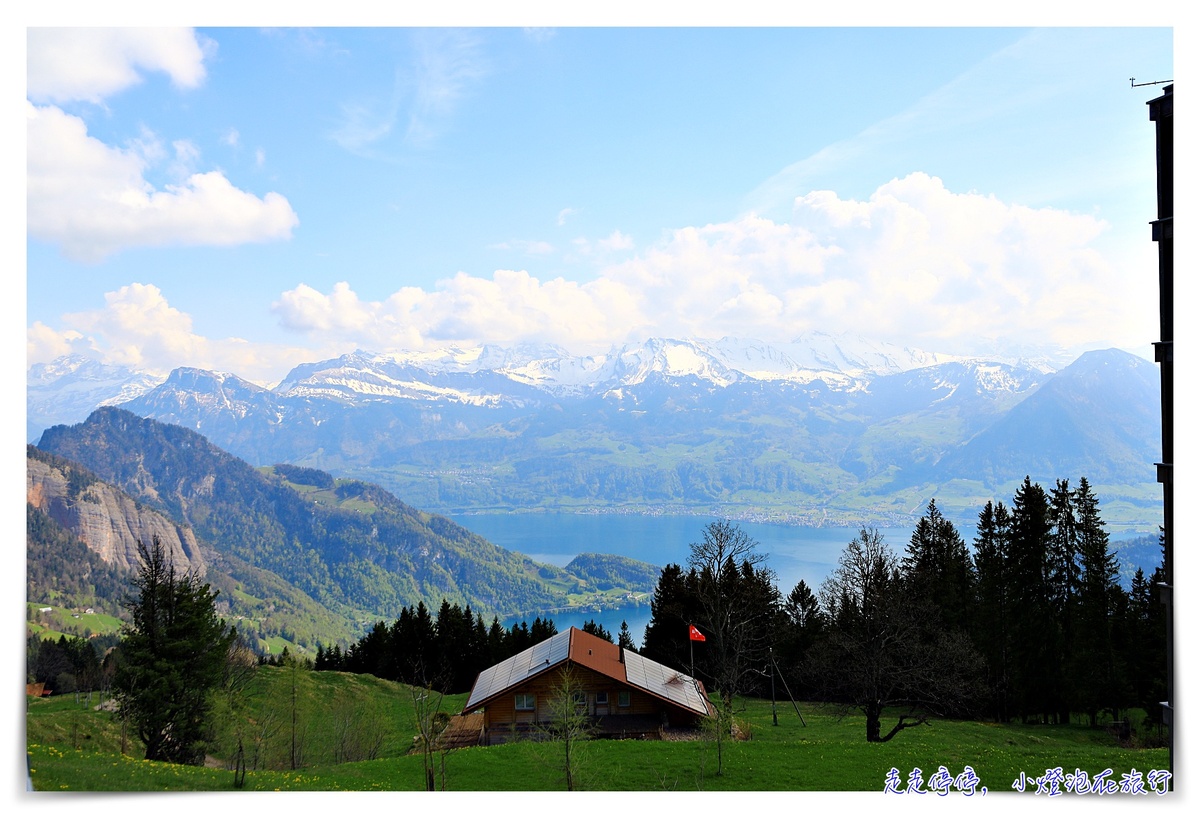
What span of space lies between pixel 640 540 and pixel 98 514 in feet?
237

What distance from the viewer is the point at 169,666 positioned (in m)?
10.3

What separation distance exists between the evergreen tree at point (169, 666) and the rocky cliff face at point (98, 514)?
248ft

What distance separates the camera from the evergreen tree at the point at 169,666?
1018 centimetres

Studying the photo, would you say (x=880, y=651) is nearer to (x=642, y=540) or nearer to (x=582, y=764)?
(x=582, y=764)

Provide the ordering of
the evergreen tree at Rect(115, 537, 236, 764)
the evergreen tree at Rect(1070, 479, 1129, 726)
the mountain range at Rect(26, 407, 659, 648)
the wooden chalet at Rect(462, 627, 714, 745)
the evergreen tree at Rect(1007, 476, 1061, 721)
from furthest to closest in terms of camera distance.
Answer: the mountain range at Rect(26, 407, 659, 648) → the evergreen tree at Rect(1007, 476, 1061, 721) → the evergreen tree at Rect(1070, 479, 1129, 726) → the wooden chalet at Rect(462, 627, 714, 745) → the evergreen tree at Rect(115, 537, 236, 764)

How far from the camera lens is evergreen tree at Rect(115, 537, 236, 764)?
1018cm

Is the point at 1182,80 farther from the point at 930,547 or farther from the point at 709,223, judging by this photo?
the point at 930,547

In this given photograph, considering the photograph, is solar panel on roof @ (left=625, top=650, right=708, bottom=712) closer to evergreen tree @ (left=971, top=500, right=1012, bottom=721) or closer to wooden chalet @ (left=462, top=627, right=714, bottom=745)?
wooden chalet @ (left=462, top=627, right=714, bottom=745)

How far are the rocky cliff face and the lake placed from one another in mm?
40548

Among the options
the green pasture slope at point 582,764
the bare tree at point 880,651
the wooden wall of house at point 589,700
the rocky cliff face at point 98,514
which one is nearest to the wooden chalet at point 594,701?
the wooden wall of house at point 589,700

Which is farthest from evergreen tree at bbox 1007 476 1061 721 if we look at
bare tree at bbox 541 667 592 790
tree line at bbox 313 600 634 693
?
tree line at bbox 313 600 634 693

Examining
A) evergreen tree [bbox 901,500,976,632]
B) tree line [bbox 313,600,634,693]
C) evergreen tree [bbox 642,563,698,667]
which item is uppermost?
evergreen tree [bbox 901,500,976,632]

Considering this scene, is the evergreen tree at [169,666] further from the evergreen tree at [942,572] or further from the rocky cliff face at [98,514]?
the rocky cliff face at [98,514]
